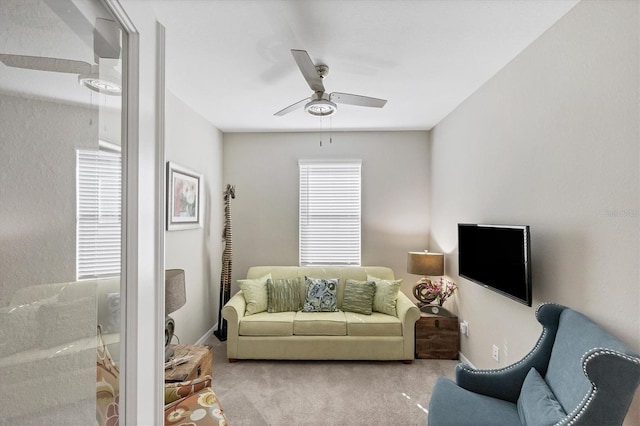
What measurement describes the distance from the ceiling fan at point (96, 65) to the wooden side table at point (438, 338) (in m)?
3.45

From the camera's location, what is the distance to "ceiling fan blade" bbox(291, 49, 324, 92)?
6.32 ft

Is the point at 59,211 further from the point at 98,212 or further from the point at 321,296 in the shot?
the point at 321,296

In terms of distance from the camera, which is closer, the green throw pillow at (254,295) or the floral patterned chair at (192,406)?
the floral patterned chair at (192,406)

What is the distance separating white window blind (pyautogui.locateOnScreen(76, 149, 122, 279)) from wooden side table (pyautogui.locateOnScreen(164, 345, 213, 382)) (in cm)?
175

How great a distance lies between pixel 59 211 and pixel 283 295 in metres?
3.31

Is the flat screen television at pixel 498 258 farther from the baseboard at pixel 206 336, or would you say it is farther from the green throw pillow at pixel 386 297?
the baseboard at pixel 206 336

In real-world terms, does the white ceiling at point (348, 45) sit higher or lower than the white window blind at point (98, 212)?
higher

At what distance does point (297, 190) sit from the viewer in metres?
4.52

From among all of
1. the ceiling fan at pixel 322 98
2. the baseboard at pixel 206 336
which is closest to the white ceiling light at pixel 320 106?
the ceiling fan at pixel 322 98

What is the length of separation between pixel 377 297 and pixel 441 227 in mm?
1167

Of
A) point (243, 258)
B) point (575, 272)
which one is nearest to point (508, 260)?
point (575, 272)

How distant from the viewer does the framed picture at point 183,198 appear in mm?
3066

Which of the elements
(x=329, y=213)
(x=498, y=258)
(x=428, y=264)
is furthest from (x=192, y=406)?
(x=329, y=213)

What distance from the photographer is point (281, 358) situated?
3.35 meters
